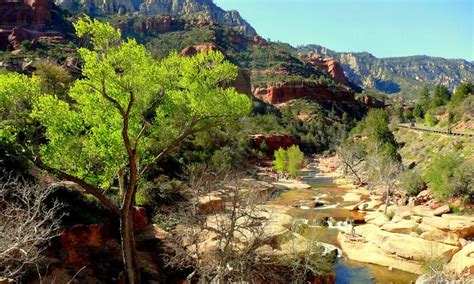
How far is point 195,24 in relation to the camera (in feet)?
602

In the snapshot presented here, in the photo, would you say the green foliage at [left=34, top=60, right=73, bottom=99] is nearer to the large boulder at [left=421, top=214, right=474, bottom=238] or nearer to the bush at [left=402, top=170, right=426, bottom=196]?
the large boulder at [left=421, top=214, right=474, bottom=238]

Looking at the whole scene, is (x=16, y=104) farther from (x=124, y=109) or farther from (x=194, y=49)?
(x=194, y=49)

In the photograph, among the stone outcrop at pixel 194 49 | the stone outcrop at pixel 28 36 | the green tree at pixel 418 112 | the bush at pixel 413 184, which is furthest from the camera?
the stone outcrop at pixel 194 49

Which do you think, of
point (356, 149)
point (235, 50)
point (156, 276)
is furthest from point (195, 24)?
point (156, 276)

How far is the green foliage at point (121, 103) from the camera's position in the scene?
1258 cm

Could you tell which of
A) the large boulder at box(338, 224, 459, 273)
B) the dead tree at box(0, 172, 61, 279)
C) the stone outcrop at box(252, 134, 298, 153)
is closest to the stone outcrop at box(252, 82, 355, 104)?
the stone outcrop at box(252, 134, 298, 153)

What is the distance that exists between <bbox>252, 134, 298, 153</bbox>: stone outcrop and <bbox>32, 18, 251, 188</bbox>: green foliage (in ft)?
236

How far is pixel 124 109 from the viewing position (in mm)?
14406

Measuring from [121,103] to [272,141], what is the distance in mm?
78355

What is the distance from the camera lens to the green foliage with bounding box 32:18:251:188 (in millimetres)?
12578

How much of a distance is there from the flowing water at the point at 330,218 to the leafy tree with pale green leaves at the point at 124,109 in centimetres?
1145

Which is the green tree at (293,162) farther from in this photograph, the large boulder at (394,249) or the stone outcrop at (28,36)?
the stone outcrop at (28,36)

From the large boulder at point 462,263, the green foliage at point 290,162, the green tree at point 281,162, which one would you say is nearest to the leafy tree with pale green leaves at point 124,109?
the large boulder at point 462,263

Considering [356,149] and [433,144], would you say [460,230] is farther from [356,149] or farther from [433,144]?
[356,149]
